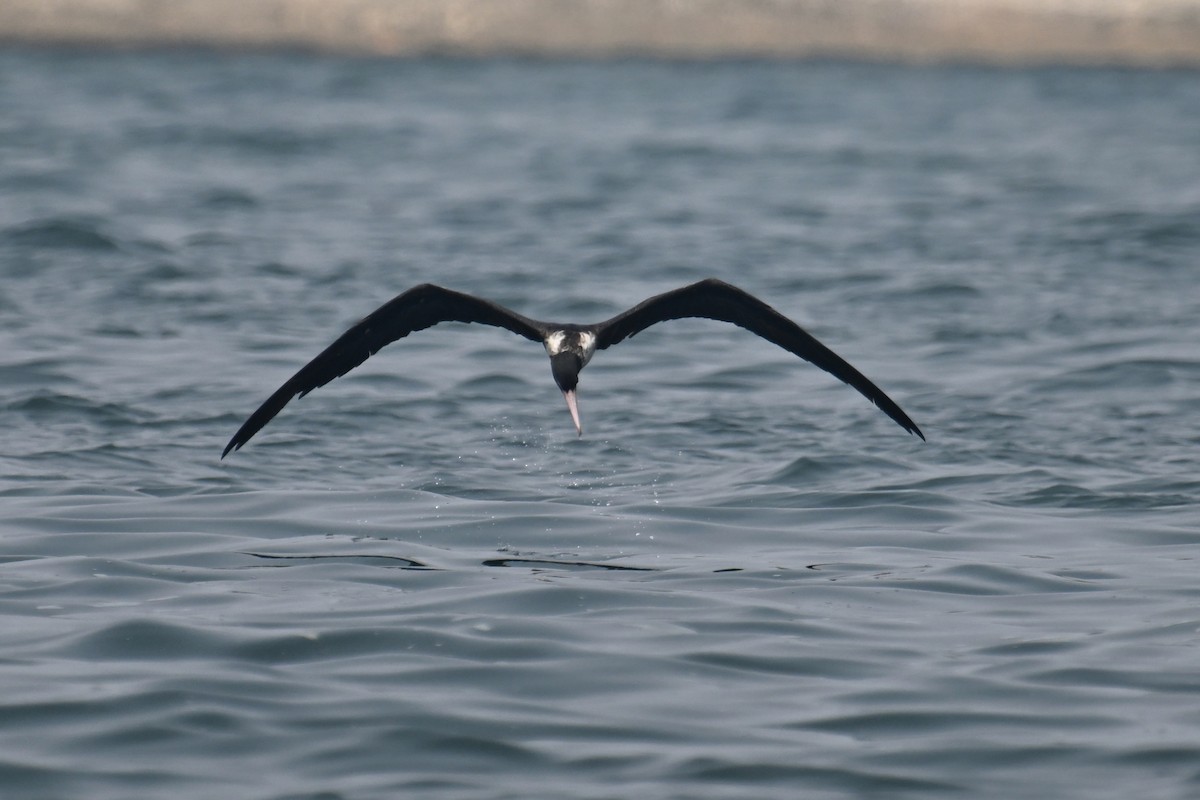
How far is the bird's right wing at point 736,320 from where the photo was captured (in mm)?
7906

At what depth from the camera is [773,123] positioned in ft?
100

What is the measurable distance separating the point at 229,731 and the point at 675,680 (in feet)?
5.16

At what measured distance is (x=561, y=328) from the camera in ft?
25.8

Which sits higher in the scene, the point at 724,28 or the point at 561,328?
the point at 724,28

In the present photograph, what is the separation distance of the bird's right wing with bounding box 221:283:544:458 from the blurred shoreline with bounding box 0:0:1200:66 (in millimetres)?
37879

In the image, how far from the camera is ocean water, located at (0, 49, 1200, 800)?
5441 millimetres

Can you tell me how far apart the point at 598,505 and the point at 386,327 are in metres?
1.46

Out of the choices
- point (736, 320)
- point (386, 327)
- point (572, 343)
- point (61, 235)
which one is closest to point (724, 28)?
point (61, 235)

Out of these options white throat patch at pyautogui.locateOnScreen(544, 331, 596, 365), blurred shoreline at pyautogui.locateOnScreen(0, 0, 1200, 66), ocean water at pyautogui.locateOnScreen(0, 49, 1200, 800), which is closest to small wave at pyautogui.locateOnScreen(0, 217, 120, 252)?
ocean water at pyautogui.locateOnScreen(0, 49, 1200, 800)

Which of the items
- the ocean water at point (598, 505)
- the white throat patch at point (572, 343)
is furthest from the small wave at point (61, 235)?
the white throat patch at point (572, 343)

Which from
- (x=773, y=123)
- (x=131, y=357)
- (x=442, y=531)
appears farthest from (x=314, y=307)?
(x=773, y=123)

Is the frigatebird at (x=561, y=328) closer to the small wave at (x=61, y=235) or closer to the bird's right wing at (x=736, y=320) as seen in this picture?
the bird's right wing at (x=736, y=320)

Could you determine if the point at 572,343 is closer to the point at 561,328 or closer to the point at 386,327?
the point at 561,328

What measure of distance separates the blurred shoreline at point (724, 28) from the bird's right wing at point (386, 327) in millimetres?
A: 37879
